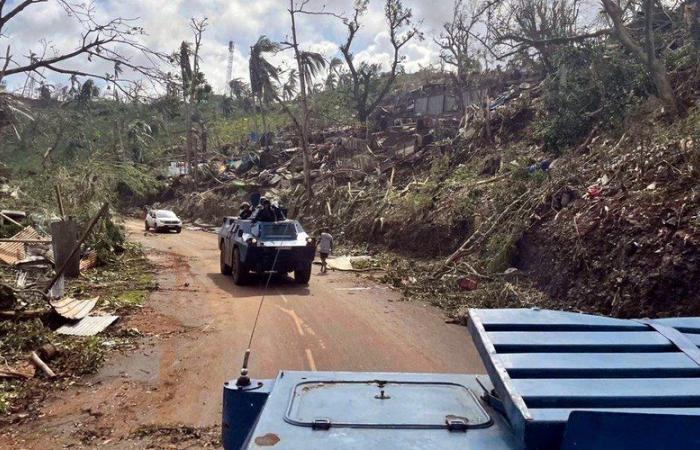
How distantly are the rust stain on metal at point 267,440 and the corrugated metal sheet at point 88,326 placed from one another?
24.9 ft

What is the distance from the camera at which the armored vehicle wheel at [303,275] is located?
1402cm

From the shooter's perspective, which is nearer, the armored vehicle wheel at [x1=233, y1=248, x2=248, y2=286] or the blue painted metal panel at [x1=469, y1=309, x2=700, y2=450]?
the blue painted metal panel at [x1=469, y1=309, x2=700, y2=450]

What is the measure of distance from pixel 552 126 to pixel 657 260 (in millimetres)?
8959

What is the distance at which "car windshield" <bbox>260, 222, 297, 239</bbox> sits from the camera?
14.1 m

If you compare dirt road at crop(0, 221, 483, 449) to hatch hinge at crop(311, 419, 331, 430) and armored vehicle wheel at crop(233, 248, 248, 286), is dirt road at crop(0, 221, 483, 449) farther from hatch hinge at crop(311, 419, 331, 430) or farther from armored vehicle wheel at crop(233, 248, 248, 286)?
hatch hinge at crop(311, 419, 331, 430)

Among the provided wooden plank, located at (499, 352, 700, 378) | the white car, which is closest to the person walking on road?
wooden plank, located at (499, 352, 700, 378)

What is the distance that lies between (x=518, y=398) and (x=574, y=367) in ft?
1.20

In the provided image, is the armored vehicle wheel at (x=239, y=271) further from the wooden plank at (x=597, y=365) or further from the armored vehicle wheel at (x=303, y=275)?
the wooden plank at (x=597, y=365)

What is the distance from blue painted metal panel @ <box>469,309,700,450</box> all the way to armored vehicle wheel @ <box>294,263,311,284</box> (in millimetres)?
11145

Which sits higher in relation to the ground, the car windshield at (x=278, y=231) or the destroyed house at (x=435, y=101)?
the destroyed house at (x=435, y=101)

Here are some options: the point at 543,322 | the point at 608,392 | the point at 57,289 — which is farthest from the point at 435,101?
the point at 608,392

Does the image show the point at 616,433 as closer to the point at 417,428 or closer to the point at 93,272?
the point at 417,428

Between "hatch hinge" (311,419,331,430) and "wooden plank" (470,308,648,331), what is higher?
"wooden plank" (470,308,648,331)

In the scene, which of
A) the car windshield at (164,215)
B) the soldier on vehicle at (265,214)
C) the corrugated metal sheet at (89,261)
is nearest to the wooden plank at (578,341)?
the soldier on vehicle at (265,214)
